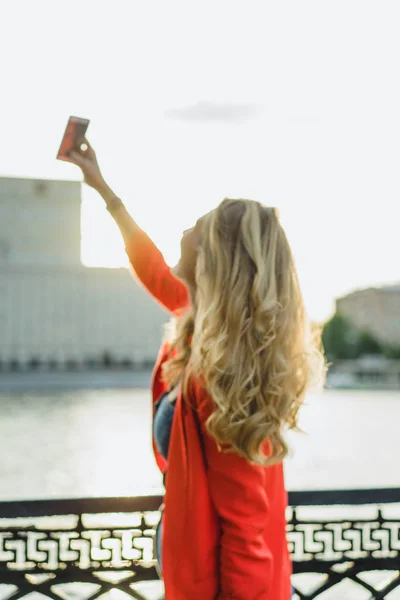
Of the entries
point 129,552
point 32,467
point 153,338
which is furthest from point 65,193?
point 129,552

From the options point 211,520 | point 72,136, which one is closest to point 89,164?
point 72,136

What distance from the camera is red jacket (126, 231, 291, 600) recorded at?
1.29 meters

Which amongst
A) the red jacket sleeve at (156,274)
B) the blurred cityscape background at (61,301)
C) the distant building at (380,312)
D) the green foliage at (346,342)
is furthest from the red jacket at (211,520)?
the distant building at (380,312)

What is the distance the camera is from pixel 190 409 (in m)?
1.36

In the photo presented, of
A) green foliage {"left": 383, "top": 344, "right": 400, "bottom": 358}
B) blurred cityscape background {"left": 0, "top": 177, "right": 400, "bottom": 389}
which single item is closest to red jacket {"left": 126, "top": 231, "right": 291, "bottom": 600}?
Answer: blurred cityscape background {"left": 0, "top": 177, "right": 400, "bottom": 389}

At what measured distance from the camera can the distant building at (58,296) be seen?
164 ft

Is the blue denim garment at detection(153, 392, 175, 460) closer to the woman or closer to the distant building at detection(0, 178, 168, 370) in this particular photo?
the woman

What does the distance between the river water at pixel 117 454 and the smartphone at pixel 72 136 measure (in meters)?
0.83

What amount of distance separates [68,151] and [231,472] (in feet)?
2.59

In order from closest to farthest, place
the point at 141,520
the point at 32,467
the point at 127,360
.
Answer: the point at 141,520, the point at 32,467, the point at 127,360

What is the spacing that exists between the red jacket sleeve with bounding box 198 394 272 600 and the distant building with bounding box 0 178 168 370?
4892cm

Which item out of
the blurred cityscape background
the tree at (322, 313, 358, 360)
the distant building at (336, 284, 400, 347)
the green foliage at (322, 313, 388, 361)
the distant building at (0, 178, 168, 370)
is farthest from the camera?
the distant building at (336, 284, 400, 347)

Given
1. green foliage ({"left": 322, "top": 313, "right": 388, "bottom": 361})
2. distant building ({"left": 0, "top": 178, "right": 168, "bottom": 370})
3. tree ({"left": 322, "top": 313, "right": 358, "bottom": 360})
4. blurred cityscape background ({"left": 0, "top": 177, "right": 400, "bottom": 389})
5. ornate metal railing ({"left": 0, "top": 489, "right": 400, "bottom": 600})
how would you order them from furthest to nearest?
tree ({"left": 322, "top": 313, "right": 358, "bottom": 360}) < green foliage ({"left": 322, "top": 313, "right": 388, "bottom": 361}) < distant building ({"left": 0, "top": 178, "right": 168, "bottom": 370}) < blurred cityscape background ({"left": 0, "top": 177, "right": 400, "bottom": 389}) < ornate metal railing ({"left": 0, "top": 489, "right": 400, "bottom": 600})

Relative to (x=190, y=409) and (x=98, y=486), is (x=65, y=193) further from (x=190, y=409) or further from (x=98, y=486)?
(x=190, y=409)
